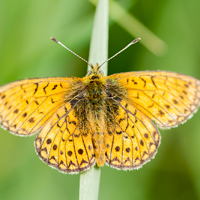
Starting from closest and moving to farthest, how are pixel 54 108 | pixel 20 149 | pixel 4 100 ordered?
pixel 4 100, pixel 54 108, pixel 20 149

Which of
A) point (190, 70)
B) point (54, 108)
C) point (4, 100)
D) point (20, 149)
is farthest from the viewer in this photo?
point (190, 70)

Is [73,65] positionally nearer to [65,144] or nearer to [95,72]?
[95,72]

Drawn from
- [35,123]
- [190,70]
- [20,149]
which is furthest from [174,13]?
[20,149]

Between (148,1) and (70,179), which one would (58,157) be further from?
(148,1)

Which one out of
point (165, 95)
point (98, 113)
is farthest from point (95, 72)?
point (165, 95)

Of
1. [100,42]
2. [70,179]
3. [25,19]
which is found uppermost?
[25,19]

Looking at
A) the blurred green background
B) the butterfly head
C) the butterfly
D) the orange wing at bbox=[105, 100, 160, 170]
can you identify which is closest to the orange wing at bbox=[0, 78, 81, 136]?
the butterfly

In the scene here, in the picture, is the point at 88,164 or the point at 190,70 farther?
the point at 190,70
